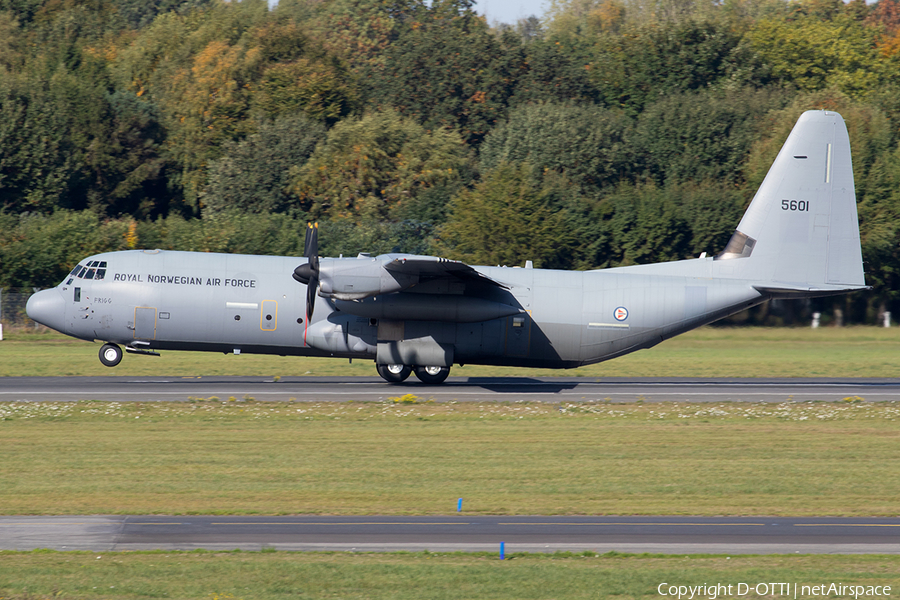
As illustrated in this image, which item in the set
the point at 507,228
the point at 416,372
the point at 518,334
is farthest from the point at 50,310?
the point at 507,228

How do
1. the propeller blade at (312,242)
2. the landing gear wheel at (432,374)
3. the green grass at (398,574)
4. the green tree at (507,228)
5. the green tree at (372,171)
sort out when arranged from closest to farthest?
the green grass at (398,574), the propeller blade at (312,242), the landing gear wheel at (432,374), the green tree at (507,228), the green tree at (372,171)

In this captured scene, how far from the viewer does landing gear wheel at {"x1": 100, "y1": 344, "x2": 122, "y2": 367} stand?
26.5m

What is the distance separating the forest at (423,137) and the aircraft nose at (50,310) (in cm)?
1984

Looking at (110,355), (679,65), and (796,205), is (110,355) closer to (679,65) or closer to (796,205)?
(796,205)

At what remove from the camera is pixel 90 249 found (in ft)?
152

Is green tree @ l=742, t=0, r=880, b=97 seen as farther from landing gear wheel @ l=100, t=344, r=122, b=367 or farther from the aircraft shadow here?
landing gear wheel @ l=100, t=344, r=122, b=367

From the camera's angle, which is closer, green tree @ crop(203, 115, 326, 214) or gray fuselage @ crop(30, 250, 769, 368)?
gray fuselage @ crop(30, 250, 769, 368)

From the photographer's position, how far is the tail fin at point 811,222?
2675 cm

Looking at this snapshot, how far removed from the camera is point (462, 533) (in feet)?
40.6

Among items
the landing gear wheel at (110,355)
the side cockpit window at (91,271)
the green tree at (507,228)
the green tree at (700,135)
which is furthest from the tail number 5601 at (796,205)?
the green tree at (700,135)

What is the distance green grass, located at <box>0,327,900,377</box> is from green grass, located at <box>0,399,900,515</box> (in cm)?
914

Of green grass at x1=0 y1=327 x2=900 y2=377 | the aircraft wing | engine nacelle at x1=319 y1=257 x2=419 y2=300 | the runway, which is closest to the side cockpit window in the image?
the runway

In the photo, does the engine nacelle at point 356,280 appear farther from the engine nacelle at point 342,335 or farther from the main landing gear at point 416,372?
the main landing gear at point 416,372

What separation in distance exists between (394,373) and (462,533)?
50.7 feet
